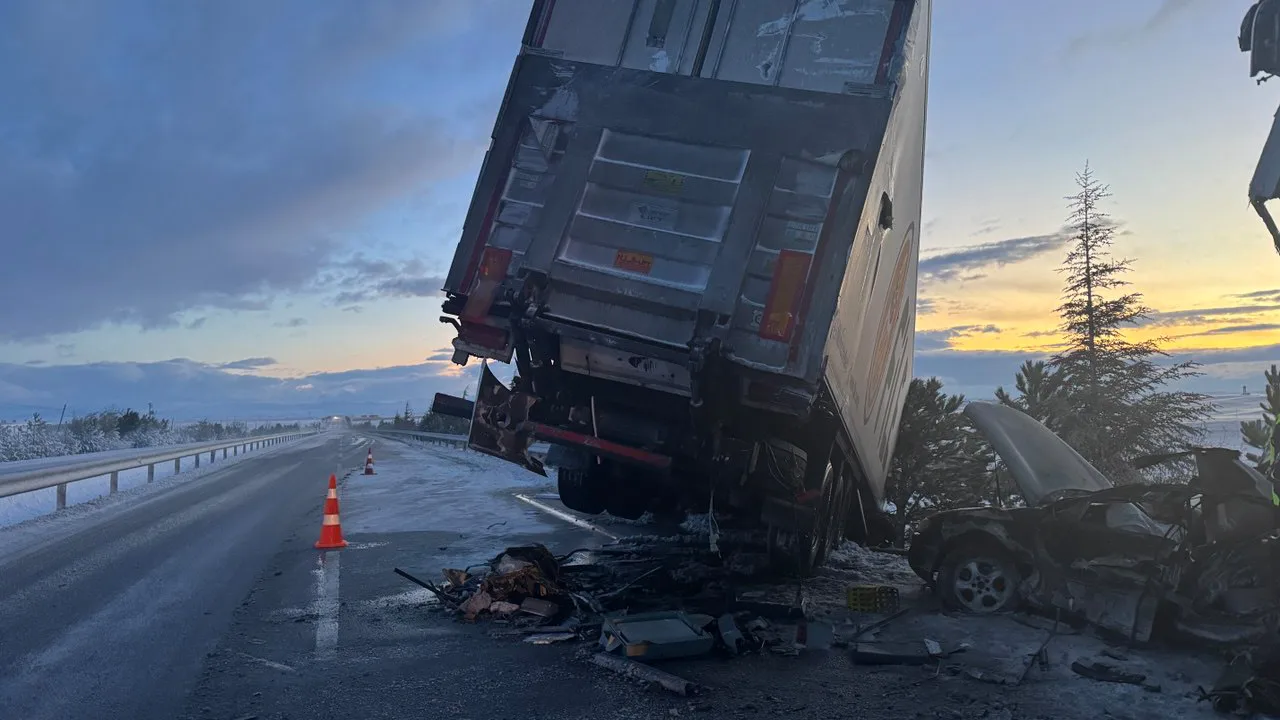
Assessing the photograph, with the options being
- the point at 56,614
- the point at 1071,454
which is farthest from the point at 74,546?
the point at 1071,454

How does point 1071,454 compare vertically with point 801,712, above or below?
above

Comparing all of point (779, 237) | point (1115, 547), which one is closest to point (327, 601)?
point (779, 237)

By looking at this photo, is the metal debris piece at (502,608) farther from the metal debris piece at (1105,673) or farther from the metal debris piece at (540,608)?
the metal debris piece at (1105,673)

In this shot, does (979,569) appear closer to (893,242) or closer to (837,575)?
(837,575)

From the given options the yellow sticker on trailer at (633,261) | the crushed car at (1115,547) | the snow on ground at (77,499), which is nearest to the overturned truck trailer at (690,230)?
the yellow sticker on trailer at (633,261)

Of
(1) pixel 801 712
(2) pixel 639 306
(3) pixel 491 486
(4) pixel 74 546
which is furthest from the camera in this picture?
(3) pixel 491 486

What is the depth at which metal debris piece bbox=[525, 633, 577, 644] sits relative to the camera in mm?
5223

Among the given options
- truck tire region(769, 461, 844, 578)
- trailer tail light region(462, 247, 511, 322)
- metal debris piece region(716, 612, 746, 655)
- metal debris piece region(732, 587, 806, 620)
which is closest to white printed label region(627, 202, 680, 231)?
trailer tail light region(462, 247, 511, 322)

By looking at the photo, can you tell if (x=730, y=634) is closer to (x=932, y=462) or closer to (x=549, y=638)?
(x=549, y=638)

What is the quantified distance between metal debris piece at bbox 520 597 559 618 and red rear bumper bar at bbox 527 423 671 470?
1.15m

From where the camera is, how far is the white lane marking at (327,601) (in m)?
5.23

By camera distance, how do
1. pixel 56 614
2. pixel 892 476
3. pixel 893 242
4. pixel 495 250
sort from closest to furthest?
pixel 495 250 → pixel 56 614 → pixel 893 242 → pixel 892 476

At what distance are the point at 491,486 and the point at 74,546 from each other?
7.82 metres

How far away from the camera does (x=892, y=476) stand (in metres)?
12.4
